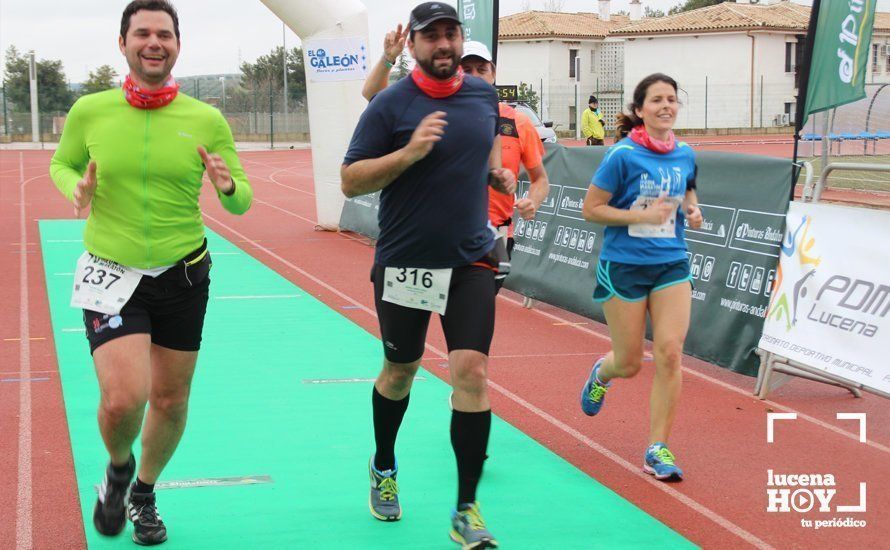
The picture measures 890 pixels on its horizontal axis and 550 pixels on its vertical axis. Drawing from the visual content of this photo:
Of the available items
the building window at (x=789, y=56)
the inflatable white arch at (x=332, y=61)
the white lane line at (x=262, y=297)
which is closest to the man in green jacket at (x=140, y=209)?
the white lane line at (x=262, y=297)

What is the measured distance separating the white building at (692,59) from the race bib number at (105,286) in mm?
53247

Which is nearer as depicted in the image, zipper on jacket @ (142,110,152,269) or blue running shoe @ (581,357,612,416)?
zipper on jacket @ (142,110,152,269)

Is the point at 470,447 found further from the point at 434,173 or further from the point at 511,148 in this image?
the point at 511,148

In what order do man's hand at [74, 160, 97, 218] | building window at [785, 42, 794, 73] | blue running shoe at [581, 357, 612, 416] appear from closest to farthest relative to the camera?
man's hand at [74, 160, 97, 218], blue running shoe at [581, 357, 612, 416], building window at [785, 42, 794, 73]

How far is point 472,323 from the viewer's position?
479cm

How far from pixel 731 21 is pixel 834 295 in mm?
61294

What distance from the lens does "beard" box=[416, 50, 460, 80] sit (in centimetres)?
468

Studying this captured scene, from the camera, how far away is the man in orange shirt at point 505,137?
5.43 m

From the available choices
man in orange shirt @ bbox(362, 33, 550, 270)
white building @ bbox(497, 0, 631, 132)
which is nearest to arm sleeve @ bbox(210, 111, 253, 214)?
man in orange shirt @ bbox(362, 33, 550, 270)

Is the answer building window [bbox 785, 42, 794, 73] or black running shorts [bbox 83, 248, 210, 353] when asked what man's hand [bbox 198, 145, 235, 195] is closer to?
black running shorts [bbox 83, 248, 210, 353]

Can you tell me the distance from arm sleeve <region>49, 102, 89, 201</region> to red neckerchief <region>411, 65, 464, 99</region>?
136cm

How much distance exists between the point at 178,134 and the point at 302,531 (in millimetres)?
1825

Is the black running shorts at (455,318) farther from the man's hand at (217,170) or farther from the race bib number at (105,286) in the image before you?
the race bib number at (105,286)

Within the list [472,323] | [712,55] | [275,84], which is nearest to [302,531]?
[472,323]
